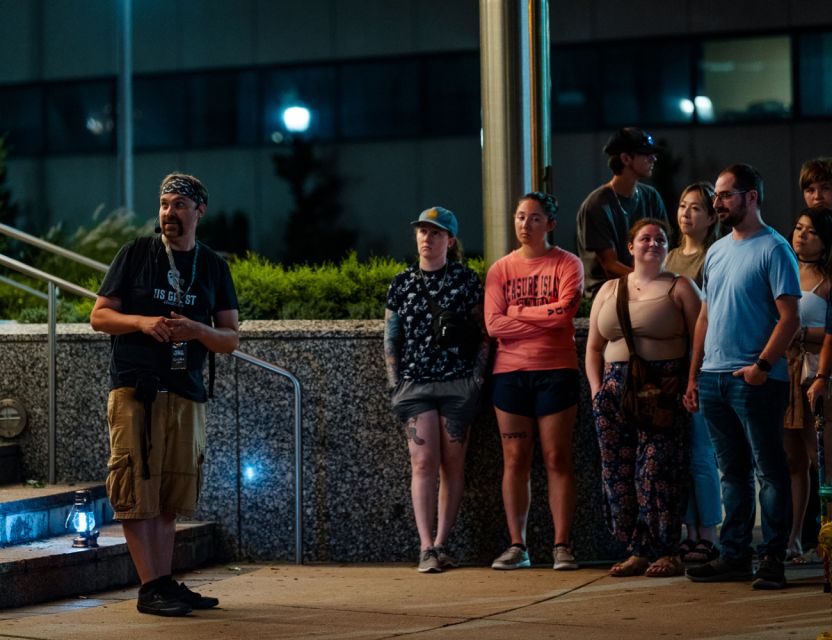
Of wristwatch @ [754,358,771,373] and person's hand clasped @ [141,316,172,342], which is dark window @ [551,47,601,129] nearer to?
wristwatch @ [754,358,771,373]

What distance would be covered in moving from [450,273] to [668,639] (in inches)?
115

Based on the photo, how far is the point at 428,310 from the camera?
26.9 ft

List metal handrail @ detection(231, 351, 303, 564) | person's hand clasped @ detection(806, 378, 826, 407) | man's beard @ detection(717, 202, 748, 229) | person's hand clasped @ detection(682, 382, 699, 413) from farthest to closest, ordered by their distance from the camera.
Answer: metal handrail @ detection(231, 351, 303, 564) < person's hand clasped @ detection(682, 382, 699, 413) < man's beard @ detection(717, 202, 748, 229) < person's hand clasped @ detection(806, 378, 826, 407)

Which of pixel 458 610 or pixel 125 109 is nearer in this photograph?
pixel 458 610

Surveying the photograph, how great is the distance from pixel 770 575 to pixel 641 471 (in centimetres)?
96

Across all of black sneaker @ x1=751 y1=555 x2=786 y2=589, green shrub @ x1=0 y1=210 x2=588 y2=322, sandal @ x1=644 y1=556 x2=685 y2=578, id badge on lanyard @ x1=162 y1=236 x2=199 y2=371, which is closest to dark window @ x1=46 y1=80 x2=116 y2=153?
green shrub @ x1=0 y1=210 x2=588 y2=322

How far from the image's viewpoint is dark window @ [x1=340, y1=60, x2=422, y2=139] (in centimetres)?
2639

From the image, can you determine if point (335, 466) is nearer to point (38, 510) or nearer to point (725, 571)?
point (38, 510)

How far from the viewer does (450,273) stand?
329 inches

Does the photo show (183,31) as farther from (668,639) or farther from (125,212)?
(668,639)

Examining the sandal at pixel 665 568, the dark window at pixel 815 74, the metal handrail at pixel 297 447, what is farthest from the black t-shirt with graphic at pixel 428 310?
the dark window at pixel 815 74

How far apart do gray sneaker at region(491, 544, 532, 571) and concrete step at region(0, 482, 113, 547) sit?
2.27 m

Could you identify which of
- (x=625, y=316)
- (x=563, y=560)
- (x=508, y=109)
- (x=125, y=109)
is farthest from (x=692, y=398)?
(x=125, y=109)

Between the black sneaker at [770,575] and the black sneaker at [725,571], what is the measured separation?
173 millimetres
